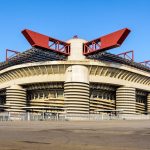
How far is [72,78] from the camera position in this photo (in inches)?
3524

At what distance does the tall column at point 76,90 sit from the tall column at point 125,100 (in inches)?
471

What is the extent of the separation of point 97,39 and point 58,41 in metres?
10.2

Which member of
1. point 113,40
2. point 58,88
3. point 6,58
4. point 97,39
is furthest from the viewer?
point 6,58

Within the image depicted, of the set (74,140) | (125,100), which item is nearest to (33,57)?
(125,100)

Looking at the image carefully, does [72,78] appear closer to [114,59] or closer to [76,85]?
[76,85]

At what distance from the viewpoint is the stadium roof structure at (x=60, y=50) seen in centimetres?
8256

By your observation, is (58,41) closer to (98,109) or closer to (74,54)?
(74,54)

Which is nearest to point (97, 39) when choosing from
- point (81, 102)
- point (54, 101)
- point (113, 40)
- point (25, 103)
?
point (113, 40)

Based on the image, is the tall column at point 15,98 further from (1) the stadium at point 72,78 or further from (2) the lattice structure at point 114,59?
(2) the lattice structure at point 114,59

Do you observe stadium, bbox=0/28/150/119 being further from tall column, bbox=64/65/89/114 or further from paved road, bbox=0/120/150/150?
paved road, bbox=0/120/150/150

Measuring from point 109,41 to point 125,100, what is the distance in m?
21.3

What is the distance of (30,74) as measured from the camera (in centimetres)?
9725

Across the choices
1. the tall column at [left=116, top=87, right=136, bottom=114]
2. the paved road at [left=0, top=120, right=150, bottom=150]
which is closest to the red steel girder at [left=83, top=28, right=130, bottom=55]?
the tall column at [left=116, top=87, right=136, bottom=114]

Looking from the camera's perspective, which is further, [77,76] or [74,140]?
[77,76]
